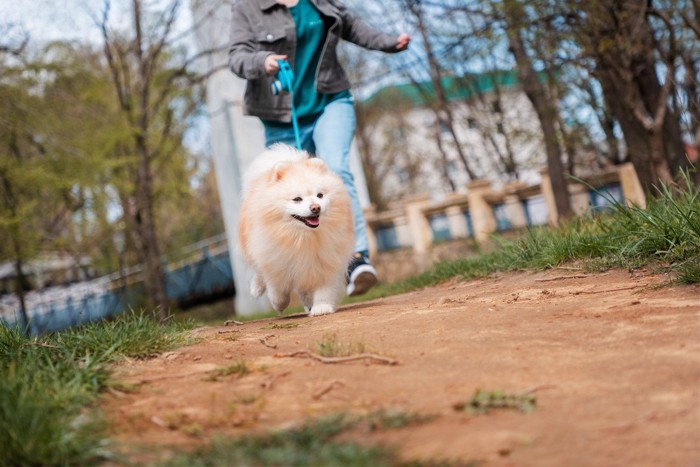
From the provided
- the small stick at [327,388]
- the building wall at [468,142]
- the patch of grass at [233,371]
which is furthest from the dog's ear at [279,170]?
the building wall at [468,142]

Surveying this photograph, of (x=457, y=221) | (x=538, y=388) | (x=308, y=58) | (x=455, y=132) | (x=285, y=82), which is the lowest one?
(x=538, y=388)

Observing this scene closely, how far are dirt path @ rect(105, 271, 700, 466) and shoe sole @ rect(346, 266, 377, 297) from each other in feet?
4.66

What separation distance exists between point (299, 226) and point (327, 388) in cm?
224

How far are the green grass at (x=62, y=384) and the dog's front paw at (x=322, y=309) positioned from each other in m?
1.05

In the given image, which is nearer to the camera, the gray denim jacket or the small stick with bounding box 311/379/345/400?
the small stick with bounding box 311/379/345/400

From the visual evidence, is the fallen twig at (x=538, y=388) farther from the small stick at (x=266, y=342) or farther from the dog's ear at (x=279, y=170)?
the dog's ear at (x=279, y=170)

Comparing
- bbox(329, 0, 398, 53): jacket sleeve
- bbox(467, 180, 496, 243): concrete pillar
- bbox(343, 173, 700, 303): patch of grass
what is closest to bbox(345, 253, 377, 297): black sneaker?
bbox(343, 173, 700, 303): patch of grass

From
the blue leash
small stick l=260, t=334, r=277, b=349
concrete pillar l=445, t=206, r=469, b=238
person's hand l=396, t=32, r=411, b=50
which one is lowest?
small stick l=260, t=334, r=277, b=349

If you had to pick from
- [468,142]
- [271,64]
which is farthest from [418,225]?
[271,64]

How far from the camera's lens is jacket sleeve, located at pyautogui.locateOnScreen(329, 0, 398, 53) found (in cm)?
578

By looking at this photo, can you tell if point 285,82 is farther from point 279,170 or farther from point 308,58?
point 279,170

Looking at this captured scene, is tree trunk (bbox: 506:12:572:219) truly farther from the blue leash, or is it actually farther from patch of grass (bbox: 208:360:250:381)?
patch of grass (bbox: 208:360:250:381)

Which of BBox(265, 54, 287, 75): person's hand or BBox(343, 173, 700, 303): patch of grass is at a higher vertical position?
BBox(265, 54, 287, 75): person's hand

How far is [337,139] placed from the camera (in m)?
5.62
